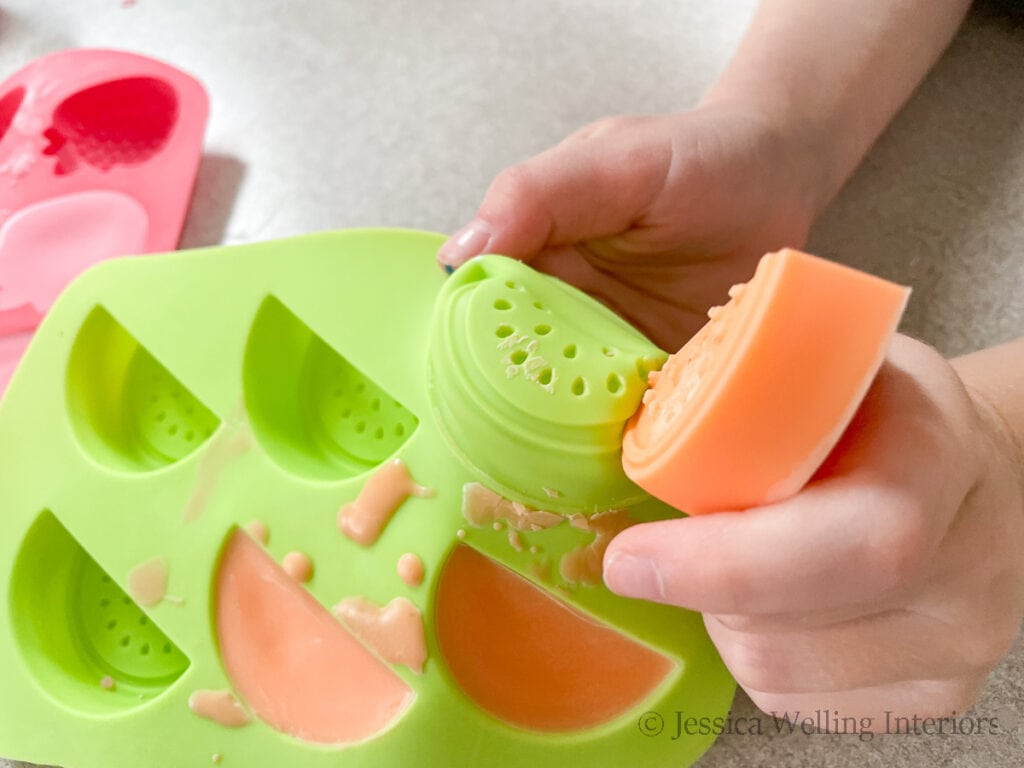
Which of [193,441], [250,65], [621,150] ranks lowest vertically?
[193,441]

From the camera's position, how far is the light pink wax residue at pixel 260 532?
0.42 metres

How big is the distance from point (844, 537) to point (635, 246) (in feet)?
0.86

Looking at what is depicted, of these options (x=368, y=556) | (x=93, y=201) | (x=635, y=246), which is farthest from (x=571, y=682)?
(x=93, y=201)

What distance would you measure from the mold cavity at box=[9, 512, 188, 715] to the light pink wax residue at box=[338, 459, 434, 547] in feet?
0.44

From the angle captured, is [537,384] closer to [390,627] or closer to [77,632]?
[390,627]

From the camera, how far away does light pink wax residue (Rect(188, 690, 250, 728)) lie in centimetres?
41

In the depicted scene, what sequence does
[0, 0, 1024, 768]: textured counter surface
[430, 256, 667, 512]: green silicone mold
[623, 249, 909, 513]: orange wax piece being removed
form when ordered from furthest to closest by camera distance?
[0, 0, 1024, 768]: textured counter surface < [430, 256, 667, 512]: green silicone mold < [623, 249, 909, 513]: orange wax piece being removed

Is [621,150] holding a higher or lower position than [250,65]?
higher

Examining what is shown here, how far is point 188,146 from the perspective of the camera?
1.98 ft

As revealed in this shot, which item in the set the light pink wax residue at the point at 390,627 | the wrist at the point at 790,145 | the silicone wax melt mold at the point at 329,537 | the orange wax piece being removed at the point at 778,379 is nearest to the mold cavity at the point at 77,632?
the silicone wax melt mold at the point at 329,537

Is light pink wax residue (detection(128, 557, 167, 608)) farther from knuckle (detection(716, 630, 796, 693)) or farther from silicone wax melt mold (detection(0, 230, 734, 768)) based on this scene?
knuckle (detection(716, 630, 796, 693))

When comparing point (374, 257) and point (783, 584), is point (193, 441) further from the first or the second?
point (783, 584)

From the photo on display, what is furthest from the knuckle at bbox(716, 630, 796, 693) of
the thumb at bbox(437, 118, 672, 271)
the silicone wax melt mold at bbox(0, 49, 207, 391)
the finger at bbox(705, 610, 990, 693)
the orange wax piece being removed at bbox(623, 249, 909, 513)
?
the silicone wax melt mold at bbox(0, 49, 207, 391)

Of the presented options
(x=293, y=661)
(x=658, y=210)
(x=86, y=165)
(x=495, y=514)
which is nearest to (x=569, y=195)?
(x=658, y=210)
